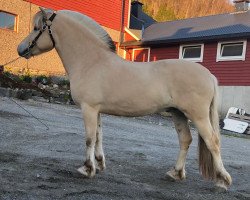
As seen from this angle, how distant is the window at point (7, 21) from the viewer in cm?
1924

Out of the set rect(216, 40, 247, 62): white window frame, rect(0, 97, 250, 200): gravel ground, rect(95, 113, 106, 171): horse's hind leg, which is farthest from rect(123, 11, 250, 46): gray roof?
rect(95, 113, 106, 171): horse's hind leg

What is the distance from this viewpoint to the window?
19241mm

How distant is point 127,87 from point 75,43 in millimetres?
934

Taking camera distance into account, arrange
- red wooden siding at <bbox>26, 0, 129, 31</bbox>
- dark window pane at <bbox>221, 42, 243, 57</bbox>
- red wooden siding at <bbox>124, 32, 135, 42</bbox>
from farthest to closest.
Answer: red wooden siding at <bbox>124, 32, 135, 42</bbox> < red wooden siding at <bbox>26, 0, 129, 31</bbox> < dark window pane at <bbox>221, 42, 243, 57</bbox>

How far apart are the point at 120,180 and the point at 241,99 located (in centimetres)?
1713

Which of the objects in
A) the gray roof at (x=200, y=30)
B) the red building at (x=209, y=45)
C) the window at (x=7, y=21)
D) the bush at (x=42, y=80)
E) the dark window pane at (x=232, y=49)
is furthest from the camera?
the gray roof at (x=200, y=30)

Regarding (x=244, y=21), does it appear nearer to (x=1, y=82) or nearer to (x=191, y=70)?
(x=1, y=82)

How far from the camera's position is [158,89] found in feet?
15.1

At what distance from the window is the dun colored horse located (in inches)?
607

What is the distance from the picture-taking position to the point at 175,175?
505cm

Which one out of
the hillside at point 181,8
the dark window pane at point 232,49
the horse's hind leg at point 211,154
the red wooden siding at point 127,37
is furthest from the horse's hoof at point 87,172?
the hillside at point 181,8

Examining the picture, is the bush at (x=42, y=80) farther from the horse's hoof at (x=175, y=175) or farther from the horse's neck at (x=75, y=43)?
the horse's hoof at (x=175, y=175)

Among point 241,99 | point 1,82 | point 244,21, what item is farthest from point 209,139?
point 244,21

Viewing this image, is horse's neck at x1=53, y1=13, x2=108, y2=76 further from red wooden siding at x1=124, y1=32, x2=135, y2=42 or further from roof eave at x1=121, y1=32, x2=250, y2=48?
red wooden siding at x1=124, y1=32, x2=135, y2=42
